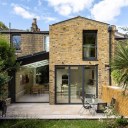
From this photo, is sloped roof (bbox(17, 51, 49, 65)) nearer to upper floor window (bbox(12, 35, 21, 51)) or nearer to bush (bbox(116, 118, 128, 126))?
upper floor window (bbox(12, 35, 21, 51))

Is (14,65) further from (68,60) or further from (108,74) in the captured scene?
(108,74)

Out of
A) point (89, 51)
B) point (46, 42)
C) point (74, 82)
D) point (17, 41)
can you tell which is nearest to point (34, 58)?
point (74, 82)

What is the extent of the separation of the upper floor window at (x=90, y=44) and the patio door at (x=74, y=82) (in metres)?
0.98

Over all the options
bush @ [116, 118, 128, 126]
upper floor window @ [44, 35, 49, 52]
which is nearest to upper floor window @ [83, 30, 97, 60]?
upper floor window @ [44, 35, 49, 52]

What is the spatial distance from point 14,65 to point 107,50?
24.7 feet

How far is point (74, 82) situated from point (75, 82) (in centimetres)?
8

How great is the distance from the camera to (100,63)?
78.8 feet

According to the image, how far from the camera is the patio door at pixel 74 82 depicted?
23.9 m

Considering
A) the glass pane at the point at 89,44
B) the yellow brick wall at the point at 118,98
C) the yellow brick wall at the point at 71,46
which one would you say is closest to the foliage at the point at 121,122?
the yellow brick wall at the point at 118,98

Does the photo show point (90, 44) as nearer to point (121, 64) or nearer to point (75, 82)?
point (75, 82)

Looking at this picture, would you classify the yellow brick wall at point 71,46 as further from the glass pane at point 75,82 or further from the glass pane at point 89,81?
the glass pane at point 75,82

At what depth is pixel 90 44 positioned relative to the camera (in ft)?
79.8

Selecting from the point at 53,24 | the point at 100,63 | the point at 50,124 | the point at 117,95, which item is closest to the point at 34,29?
the point at 53,24

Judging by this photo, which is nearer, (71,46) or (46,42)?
(71,46)
